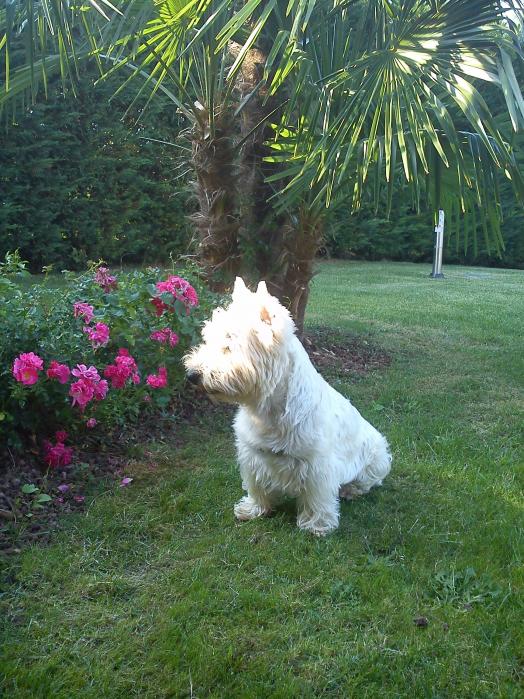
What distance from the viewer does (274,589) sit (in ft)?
9.48

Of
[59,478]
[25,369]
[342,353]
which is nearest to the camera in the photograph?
[25,369]

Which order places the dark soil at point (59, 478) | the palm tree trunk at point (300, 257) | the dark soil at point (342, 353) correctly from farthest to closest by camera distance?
the dark soil at point (342, 353) < the palm tree trunk at point (300, 257) < the dark soil at point (59, 478)

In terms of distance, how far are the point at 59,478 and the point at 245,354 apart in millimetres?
1559

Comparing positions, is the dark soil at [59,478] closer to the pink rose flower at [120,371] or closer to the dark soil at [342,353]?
the pink rose flower at [120,371]

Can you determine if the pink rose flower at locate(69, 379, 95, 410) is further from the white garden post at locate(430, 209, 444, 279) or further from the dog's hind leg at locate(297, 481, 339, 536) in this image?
the white garden post at locate(430, 209, 444, 279)

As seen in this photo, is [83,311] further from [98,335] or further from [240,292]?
[240,292]

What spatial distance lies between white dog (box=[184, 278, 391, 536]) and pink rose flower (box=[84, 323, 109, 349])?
780mm

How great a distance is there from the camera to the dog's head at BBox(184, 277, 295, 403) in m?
3.10

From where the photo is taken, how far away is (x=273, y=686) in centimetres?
230

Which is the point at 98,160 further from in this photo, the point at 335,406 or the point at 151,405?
the point at 335,406

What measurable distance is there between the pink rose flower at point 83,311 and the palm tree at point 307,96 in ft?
4.36

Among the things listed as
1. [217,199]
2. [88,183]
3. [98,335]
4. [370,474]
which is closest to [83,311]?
[98,335]

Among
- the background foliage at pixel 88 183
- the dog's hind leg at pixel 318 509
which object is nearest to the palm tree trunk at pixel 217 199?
the dog's hind leg at pixel 318 509

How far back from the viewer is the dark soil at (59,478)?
3.30m
